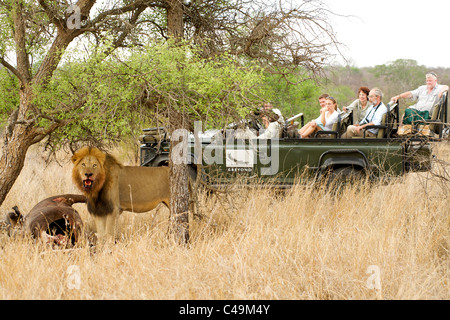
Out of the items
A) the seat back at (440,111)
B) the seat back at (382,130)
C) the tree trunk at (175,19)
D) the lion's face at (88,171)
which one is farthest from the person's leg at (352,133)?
the lion's face at (88,171)

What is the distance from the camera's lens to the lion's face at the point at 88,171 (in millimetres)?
4934

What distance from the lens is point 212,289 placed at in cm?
383

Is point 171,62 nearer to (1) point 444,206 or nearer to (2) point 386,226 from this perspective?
(2) point 386,226

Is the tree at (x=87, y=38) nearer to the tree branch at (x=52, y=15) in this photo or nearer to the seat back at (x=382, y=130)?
the tree branch at (x=52, y=15)

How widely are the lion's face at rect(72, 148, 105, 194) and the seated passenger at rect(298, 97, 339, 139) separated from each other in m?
3.95

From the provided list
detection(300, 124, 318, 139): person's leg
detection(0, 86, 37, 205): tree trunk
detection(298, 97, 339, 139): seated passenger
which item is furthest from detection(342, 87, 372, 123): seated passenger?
detection(0, 86, 37, 205): tree trunk

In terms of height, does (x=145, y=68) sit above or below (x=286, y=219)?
above

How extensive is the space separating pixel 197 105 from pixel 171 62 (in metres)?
0.51

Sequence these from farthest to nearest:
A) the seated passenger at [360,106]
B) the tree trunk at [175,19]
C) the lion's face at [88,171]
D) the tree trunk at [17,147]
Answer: the seated passenger at [360,106] → the tree trunk at [17,147] → the tree trunk at [175,19] → the lion's face at [88,171]

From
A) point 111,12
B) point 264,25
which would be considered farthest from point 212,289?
point 111,12

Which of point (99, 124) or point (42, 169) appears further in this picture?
point (42, 169)

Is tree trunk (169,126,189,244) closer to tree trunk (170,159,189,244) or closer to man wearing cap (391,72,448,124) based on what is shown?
tree trunk (170,159,189,244)

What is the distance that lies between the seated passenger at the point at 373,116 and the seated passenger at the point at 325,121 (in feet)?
1.15

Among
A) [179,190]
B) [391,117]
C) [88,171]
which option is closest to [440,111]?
[391,117]
